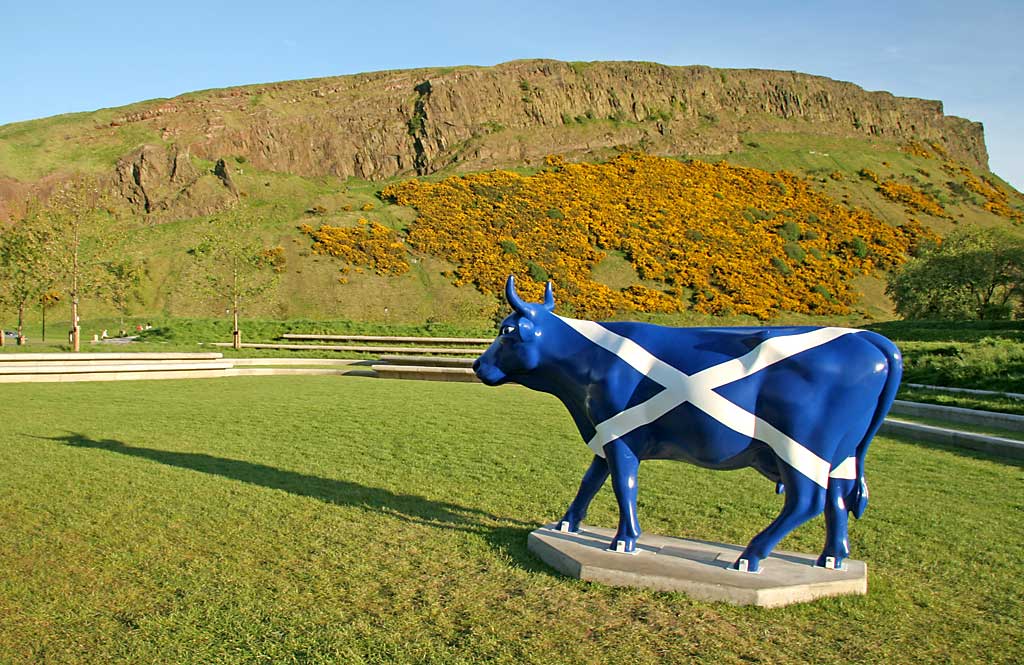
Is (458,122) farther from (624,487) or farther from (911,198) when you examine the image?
(624,487)

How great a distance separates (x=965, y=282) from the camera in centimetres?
4553

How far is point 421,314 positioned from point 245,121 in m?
39.6

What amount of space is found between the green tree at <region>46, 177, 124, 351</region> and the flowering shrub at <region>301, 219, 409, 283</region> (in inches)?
1059

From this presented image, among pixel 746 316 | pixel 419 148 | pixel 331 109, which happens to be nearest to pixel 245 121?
pixel 331 109

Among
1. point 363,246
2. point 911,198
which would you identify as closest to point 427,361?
point 363,246

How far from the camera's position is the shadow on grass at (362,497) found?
6548 mm

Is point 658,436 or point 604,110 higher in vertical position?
point 604,110

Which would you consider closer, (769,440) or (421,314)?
(769,440)

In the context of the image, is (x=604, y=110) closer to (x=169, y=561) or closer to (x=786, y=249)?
(x=786, y=249)

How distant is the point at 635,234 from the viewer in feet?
217

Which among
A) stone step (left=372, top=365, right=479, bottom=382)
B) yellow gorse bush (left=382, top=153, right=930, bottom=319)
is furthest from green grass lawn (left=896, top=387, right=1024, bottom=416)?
yellow gorse bush (left=382, top=153, right=930, bottom=319)

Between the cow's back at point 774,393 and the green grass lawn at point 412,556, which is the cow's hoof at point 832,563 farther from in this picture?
the cow's back at point 774,393

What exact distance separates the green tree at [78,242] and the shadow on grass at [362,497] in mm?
18211

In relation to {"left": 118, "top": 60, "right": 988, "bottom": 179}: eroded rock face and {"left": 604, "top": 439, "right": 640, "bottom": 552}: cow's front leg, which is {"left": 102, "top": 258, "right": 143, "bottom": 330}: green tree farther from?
{"left": 118, "top": 60, "right": 988, "bottom": 179}: eroded rock face
